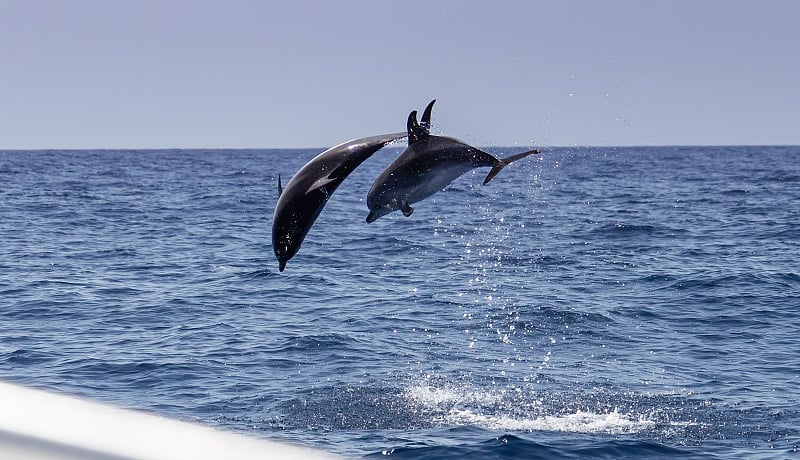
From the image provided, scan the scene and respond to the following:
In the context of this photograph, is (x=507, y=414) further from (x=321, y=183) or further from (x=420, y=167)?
(x=321, y=183)

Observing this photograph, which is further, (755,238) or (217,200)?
(217,200)

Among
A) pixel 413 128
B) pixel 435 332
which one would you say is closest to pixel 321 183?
pixel 413 128

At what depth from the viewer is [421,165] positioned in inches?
210

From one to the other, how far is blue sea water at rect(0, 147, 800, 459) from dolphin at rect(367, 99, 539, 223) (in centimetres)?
567

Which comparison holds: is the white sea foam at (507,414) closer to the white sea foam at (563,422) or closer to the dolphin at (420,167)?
the white sea foam at (563,422)

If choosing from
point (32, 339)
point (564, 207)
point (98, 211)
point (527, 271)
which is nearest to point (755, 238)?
point (527, 271)

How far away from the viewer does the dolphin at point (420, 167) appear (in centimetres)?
531

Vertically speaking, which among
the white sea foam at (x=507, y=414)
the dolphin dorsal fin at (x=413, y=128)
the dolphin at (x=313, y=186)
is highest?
the dolphin dorsal fin at (x=413, y=128)

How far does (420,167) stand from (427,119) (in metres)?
0.47

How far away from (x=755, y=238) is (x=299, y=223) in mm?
29876

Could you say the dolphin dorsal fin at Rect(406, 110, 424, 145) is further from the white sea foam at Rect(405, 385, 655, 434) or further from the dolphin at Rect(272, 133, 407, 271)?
the white sea foam at Rect(405, 385, 655, 434)

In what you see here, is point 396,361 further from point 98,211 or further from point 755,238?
point 98,211

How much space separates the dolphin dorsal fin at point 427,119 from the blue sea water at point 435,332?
5652 millimetres

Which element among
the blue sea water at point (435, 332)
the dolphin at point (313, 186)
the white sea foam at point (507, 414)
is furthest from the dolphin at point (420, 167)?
the white sea foam at point (507, 414)
